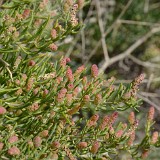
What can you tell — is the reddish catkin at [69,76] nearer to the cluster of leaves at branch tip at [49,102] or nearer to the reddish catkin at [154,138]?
the cluster of leaves at branch tip at [49,102]

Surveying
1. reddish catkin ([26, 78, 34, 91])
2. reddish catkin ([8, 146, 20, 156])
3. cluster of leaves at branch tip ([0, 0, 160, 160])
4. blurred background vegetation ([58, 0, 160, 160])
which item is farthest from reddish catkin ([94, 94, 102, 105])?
blurred background vegetation ([58, 0, 160, 160])

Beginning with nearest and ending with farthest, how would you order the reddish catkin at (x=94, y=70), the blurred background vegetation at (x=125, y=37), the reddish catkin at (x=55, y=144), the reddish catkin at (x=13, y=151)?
the reddish catkin at (x=13, y=151)
the reddish catkin at (x=55, y=144)
the reddish catkin at (x=94, y=70)
the blurred background vegetation at (x=125, y=37)

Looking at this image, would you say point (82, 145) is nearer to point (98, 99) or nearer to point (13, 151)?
point (98, 99)

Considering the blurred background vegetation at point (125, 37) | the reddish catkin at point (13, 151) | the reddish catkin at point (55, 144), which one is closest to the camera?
the reddish catkin at point (13, 151)

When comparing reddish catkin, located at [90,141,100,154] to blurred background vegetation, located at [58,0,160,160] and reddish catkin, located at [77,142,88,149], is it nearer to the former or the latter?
reddish catkin, located at [77,142,88,149]

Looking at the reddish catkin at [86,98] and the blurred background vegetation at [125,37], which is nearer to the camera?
the reddish catkin at [86,98]

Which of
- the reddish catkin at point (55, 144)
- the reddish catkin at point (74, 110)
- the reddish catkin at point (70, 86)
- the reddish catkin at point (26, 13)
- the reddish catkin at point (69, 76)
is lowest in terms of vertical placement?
the reddish catkin at point (55, 144)

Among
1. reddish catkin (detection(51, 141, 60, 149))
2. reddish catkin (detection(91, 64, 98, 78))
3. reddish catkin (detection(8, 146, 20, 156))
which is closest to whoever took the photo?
reddish catkin (detection(8, 146, 20, 156))

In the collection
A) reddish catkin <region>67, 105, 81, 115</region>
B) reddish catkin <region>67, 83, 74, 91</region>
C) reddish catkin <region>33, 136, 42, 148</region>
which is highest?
reddish catkin <region>67, 83, 74, 91</region>

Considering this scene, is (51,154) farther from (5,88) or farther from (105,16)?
(105,16)

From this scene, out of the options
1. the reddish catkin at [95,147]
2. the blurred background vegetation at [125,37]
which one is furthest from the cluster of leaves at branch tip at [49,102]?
the blurred background vegetation at [125,37]

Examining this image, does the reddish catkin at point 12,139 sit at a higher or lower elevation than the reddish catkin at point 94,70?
lower

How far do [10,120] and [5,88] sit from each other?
108 millimetres

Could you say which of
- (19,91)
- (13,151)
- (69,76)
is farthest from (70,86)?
(13,151)
